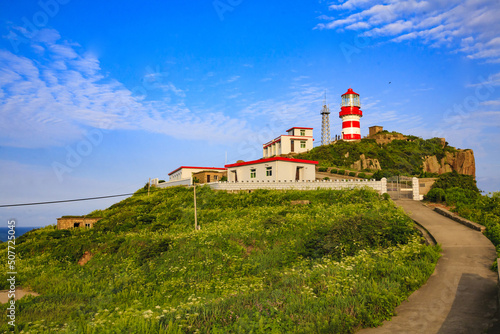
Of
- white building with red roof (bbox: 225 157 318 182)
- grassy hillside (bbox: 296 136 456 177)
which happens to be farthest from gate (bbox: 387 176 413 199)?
grassy hillside (bbox: 296 136 456 177)

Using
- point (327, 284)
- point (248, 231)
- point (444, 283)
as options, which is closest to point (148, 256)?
point (248, 231)

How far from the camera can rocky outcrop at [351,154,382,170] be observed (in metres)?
53.0

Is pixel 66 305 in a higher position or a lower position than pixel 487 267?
lower

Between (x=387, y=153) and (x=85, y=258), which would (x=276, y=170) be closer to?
(x=85, y=258)

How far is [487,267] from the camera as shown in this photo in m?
10.6

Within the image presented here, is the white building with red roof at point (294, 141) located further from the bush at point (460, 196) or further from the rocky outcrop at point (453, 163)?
the bush at point (460, 196)

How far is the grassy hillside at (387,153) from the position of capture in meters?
54.4

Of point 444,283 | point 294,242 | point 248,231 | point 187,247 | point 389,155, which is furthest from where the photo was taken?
point 389,155

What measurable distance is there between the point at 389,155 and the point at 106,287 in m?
54.9

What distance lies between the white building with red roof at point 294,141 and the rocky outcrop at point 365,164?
1136cm

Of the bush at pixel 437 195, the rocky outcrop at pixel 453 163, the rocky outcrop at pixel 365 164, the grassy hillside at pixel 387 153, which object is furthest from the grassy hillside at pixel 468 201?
the rocky outcrop at pixel 453 163

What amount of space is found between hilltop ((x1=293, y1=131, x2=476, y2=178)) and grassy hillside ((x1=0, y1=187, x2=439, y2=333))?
2916cm

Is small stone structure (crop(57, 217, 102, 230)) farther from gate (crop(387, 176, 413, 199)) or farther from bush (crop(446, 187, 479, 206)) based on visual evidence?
bush (crop(446, 187, 479, 206))

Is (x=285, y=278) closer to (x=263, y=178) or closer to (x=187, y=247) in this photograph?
(x=187, y=247)
